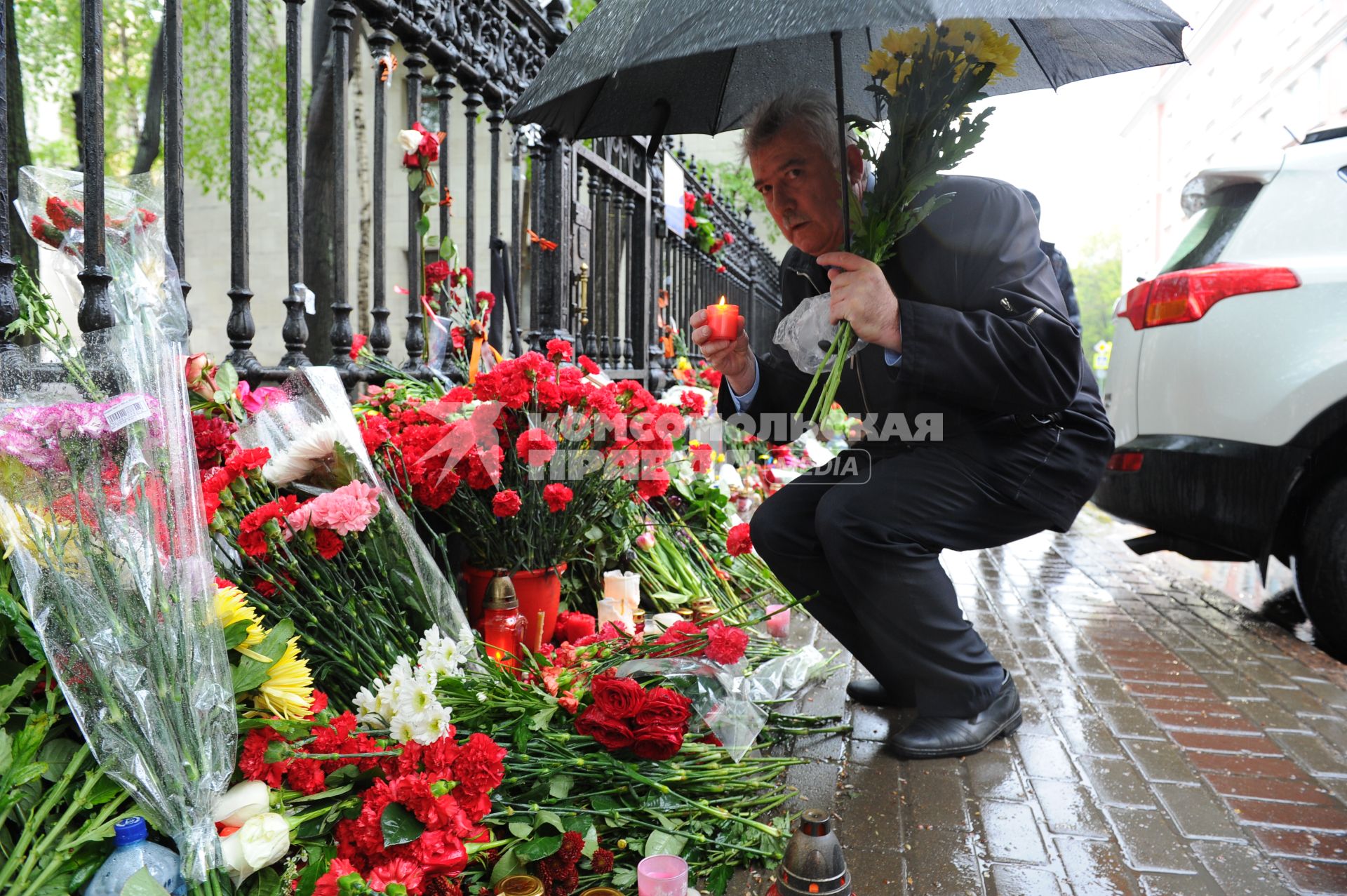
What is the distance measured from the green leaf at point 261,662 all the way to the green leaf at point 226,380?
27.8 inches

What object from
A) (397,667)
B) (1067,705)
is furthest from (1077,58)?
(397,667)

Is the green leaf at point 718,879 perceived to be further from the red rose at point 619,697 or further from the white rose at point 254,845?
the white rose at point 254,845

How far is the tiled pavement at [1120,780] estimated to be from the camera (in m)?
2.00

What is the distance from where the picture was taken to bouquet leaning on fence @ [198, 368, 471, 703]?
203cm

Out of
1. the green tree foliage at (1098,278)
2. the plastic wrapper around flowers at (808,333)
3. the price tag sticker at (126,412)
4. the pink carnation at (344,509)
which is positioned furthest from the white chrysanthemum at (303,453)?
the green tree foliage at (1098,278)

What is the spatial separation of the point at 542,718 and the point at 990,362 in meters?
1.38

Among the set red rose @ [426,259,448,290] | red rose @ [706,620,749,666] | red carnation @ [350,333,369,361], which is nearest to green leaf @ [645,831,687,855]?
red rose @ [706,620,749,666]

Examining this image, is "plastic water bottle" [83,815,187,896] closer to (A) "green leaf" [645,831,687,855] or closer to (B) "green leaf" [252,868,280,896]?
(B) "green leaf" [252,868,280,896]

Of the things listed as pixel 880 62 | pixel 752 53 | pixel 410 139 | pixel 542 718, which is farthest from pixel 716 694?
pixel 410 139

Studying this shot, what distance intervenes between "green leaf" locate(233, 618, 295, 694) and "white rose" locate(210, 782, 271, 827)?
7.4 inches

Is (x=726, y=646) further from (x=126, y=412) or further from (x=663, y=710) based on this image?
(x=126, y=412)

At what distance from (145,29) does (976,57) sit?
13.9 metres

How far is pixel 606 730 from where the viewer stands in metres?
2.00

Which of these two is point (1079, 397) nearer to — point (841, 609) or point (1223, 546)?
point (841, 609)
